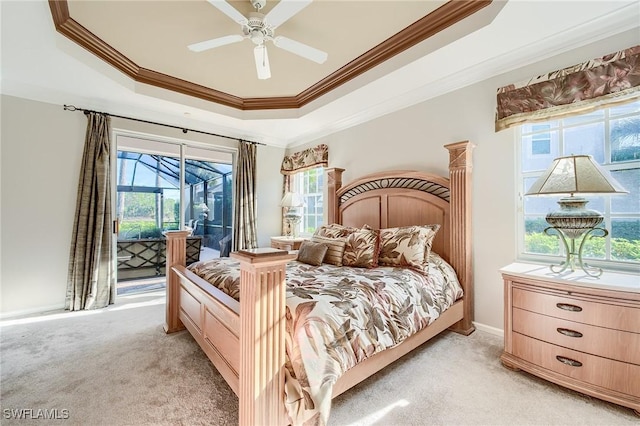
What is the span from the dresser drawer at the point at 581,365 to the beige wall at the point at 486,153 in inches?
24.4

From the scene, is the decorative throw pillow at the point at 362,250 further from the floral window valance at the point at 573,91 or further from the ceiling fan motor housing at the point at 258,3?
the ceiling fan motor housing at the point at 258,3

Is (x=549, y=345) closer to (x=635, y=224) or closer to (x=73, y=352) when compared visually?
(x=635, y=224)

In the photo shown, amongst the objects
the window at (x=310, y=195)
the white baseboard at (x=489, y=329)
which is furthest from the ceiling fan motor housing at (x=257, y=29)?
the white baseboard at (x=489, y=329)

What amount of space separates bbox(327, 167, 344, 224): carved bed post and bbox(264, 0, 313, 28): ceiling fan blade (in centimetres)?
230

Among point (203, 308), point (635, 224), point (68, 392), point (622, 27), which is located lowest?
point (68, 392)

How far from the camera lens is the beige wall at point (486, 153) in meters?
2.42

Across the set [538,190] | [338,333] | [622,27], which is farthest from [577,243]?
[338,333]

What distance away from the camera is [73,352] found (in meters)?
2.23

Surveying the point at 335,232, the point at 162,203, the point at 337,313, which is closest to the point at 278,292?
the point at 337,313

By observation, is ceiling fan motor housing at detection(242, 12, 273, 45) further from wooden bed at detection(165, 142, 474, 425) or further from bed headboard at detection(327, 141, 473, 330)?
bed headboard at detection(327, 141, 473, 330)

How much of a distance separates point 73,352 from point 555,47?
4.74 m

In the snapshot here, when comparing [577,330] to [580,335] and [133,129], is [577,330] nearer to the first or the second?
[580,335]

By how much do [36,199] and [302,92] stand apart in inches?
137

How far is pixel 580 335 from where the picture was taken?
65.8 inches
